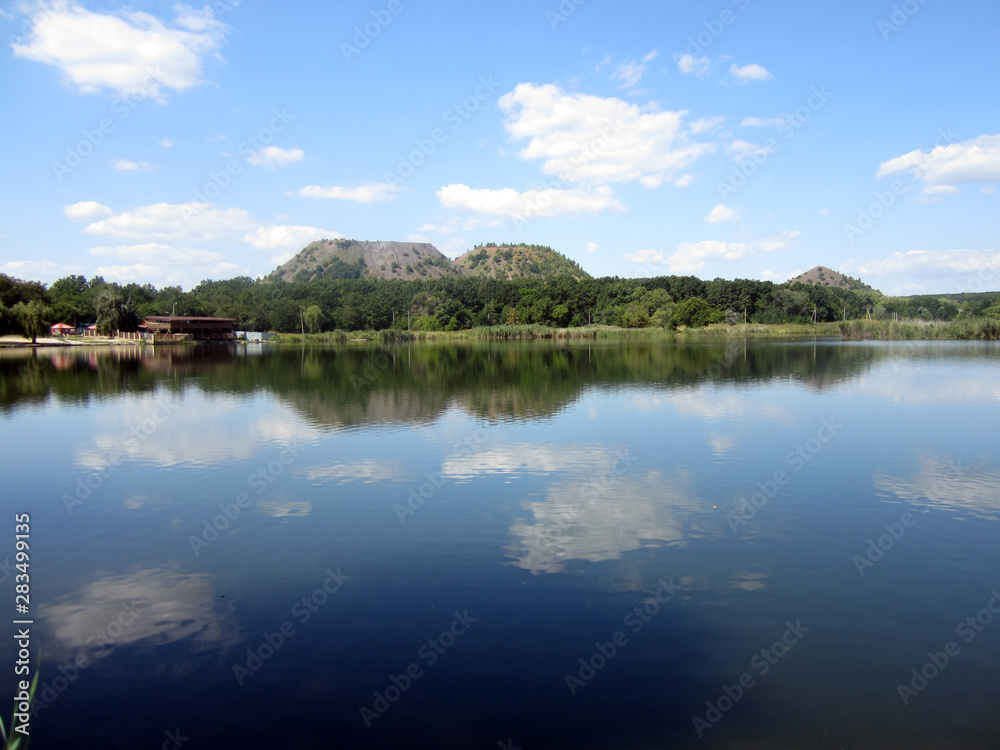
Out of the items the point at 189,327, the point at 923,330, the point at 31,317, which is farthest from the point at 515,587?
the point at 189,327

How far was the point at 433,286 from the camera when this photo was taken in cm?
12569

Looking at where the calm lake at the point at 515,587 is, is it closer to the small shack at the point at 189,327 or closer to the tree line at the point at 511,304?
the small shack at the point at 189,327

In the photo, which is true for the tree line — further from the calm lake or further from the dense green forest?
the calm lake

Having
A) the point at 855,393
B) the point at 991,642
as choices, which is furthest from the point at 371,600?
the point at 855,393

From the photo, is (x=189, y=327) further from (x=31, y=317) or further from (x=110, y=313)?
(x=31, y=317)

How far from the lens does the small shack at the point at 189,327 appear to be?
88.8 m

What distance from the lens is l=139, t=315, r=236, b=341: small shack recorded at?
88812mm

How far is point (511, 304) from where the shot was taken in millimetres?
117188

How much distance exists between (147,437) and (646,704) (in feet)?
47.5

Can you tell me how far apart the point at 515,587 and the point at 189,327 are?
98185 mm

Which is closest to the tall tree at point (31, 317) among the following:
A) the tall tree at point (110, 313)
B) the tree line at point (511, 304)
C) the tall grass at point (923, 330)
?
the tall tree at point (110, 313)

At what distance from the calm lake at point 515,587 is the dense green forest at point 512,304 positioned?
88.1 metres

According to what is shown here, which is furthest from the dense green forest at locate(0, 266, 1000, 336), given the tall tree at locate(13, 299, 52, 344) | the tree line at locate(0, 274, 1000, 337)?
the tall tree at locate(13, 299, 52, 344)

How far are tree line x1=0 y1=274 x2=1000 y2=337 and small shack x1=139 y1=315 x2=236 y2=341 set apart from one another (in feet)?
9.63
